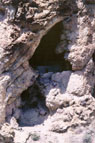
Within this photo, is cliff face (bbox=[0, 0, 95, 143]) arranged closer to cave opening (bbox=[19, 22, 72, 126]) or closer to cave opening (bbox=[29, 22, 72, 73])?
cave opening (bbox=[19, 22, 72, 126])

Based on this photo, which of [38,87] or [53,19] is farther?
[38,87]

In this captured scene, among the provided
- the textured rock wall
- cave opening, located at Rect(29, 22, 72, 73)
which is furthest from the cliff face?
cave opening, located at Rect(29, 22, 72, 73)

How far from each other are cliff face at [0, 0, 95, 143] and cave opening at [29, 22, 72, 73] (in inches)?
5.3

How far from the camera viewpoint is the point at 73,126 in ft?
15.2

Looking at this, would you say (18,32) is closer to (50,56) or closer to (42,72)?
(42,72)

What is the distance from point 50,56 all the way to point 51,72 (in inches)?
19.8

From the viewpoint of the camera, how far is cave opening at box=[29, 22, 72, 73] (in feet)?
17.1

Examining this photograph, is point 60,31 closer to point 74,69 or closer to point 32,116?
point 74,69

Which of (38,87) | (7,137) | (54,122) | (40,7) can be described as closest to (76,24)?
(40,7)

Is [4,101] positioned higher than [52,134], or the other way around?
[4,101]

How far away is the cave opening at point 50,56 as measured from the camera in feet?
17.1

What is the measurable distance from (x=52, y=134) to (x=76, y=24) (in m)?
1.98

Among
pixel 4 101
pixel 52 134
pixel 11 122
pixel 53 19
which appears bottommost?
pixel 52 134

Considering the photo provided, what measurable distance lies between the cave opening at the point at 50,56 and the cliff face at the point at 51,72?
0.45ft
